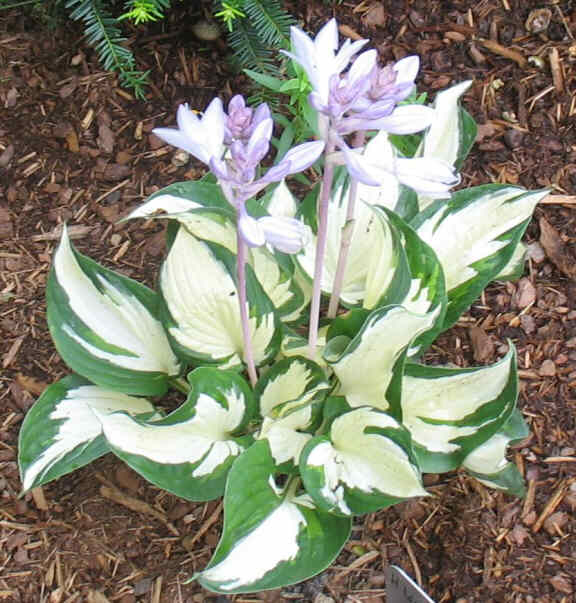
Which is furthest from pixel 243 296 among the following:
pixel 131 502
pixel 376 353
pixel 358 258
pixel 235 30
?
pixel 235 30

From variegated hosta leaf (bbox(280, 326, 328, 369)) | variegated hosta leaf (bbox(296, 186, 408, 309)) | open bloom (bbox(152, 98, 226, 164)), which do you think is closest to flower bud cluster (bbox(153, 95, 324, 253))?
open bloom (bbox(152, 98, 226, 164))

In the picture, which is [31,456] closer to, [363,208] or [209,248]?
[209,248]

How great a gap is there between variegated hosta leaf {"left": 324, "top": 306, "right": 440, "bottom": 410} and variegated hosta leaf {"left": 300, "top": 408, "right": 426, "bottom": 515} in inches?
2.7

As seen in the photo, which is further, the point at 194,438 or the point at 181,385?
the point at 181,385

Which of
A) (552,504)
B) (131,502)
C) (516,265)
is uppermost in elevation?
(516,265)

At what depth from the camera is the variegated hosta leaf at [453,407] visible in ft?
4.58

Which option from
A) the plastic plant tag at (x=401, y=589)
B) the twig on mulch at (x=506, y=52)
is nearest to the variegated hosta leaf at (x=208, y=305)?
the plastic plant tag at (x=401, y=589)

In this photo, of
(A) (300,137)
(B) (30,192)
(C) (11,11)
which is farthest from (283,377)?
(C) (11,11)

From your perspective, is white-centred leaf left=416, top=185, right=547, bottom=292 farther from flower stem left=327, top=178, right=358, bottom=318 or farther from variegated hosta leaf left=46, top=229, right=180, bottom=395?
variegated hosta leaf left=46, top=229, right=180, bottom=395

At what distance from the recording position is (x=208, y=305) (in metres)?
1.51

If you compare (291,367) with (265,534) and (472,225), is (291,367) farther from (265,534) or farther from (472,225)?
(472,225)

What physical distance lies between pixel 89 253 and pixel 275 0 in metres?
0.85

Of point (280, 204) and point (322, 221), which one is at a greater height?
point (322, 221)

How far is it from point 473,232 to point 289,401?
1.68 feet
